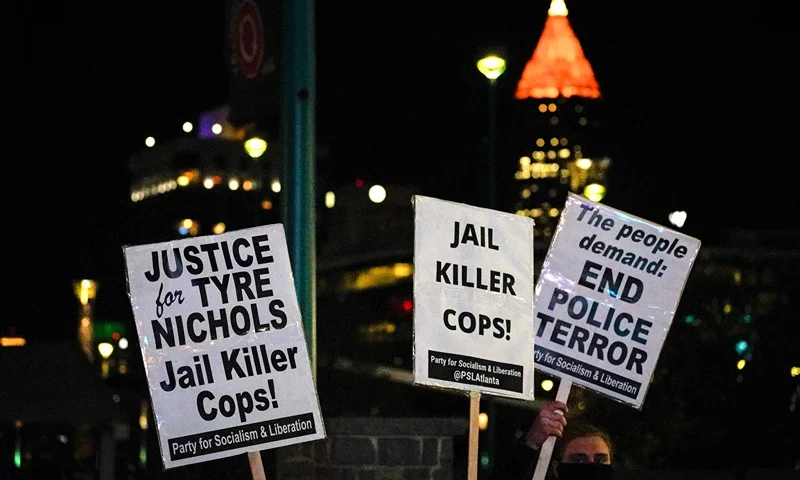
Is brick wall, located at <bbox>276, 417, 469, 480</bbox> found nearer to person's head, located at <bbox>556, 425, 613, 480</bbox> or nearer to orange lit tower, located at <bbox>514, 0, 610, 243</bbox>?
person's head, located at <bbox>556, 425, 613, 480</bbox>

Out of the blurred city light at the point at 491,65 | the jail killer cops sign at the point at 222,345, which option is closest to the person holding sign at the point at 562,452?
the jail killer cops sign at the point at 222,345

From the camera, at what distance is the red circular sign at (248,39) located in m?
8.56

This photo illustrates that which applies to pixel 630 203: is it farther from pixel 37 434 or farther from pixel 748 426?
pixel 37 434

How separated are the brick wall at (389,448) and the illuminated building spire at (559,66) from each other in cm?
364

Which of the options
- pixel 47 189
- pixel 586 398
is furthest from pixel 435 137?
pixel 586 398

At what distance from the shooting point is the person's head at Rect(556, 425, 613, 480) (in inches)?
284

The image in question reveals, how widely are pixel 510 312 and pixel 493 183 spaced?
12206mm

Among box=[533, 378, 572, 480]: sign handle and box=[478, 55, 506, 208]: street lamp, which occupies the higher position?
box=[478, 55, 506, 208]: street lamp

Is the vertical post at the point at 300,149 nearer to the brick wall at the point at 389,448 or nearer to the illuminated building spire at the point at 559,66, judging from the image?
the brick wall at the point at 389,448

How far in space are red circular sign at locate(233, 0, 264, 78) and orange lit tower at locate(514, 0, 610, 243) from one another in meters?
3.21

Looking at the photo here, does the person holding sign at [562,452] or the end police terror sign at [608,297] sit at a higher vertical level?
the end police terror sign at [608,297]

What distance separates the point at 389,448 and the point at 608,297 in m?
1.68

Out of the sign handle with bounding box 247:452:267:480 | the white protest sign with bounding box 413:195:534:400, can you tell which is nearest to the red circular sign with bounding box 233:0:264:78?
the white protest sign with bounding box 413:195:534:400

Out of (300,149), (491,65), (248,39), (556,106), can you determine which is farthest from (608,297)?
(556,106)
